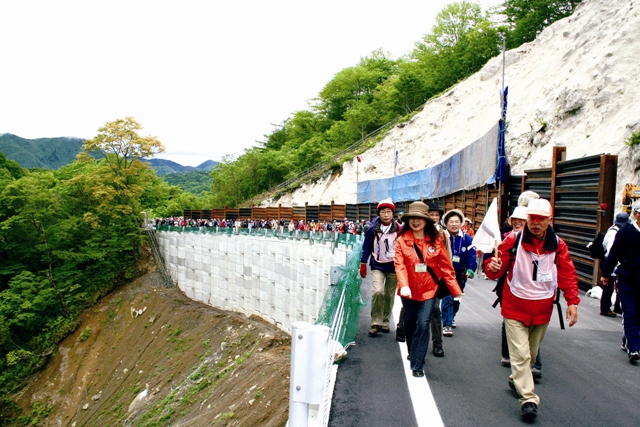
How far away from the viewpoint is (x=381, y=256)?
771 cm

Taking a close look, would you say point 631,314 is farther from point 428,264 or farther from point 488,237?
point 428,264

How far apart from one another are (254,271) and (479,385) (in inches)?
950

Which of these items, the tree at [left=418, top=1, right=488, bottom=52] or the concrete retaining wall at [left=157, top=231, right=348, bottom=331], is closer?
the concrete retaining wall at [left=157, top=231, right=348, bottom=331]

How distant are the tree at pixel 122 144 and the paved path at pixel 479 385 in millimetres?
35832

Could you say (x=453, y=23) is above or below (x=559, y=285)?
above

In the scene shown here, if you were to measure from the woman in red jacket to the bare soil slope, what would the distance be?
11.1 feet

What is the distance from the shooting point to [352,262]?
10156mm

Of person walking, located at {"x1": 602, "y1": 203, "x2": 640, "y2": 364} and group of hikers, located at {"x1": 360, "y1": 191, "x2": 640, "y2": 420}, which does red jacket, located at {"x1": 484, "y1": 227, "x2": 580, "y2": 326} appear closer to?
group of hikers, located at {"x1": 360, "y1": 191, "x2": 640, "y2": 420}

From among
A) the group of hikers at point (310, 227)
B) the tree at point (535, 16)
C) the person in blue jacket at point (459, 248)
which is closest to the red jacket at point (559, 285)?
the person in blue jacket at point (459, 248)

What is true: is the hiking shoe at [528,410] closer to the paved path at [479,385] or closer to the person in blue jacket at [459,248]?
the paved path at [479,385]

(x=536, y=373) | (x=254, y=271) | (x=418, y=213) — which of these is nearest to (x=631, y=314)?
(x=536, y=373)

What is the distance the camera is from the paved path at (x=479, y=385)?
15.8 ft

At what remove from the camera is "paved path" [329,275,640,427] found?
482cm

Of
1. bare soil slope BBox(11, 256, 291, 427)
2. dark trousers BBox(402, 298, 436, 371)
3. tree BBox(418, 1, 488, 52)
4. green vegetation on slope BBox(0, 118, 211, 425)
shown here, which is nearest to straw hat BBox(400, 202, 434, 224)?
dark trousers BBox(402, 298, 436, 371)
